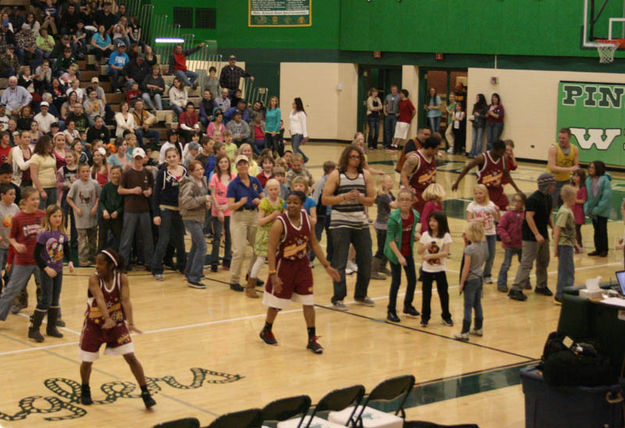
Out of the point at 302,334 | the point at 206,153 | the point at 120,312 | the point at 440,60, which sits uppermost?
the point at 440,60

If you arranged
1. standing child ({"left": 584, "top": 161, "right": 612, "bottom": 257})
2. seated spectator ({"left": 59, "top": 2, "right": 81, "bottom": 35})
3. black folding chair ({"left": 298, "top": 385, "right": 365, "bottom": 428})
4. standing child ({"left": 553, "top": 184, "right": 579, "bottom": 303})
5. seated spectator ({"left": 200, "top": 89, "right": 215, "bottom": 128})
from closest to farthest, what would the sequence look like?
black folding chair ({"left": 298, "top": 385, "right": 365, "bottom": 428}) < standing child ({"left": 553, "top": 184, "right": 579, "bottom": 303}) < standing child ({"left": 584, "top": 161, "right": 612, "bottom": 257}) < seated spectator ({"left": 200, "top": 89, "right": 215, "bottom": 128}) < seated spectator ({"left": 59, "top": 2, "right": 81, "bottom": 35})

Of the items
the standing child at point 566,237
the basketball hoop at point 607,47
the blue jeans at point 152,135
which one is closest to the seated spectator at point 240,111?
the blue jeans at point 152,135

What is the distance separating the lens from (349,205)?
12.4 m

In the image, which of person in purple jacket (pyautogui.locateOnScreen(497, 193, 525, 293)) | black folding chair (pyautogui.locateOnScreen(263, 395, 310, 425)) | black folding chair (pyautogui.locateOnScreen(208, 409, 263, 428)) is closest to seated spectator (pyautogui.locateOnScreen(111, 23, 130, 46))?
person in purple jacket (pyautogui.locateOnScreen(497, 193, 525, 293))

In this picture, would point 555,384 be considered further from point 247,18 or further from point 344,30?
point 247,18

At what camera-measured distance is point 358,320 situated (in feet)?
40.3

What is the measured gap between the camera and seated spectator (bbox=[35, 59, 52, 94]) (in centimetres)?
2400

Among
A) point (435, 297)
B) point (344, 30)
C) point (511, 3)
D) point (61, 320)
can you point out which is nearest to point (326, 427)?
point (61, 320)

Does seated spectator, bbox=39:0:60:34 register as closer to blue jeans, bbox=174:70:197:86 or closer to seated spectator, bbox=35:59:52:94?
seated spectator, bbox=35:59:52:94

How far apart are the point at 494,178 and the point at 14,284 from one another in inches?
303

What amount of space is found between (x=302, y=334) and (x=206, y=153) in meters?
5.83

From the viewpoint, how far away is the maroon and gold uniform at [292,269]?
35.3 feet

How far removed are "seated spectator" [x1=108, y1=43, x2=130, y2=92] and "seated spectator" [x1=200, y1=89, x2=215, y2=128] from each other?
2.34m

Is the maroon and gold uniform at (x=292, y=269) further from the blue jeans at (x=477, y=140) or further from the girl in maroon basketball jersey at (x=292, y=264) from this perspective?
the blue jeans at (x=477, y=140)
